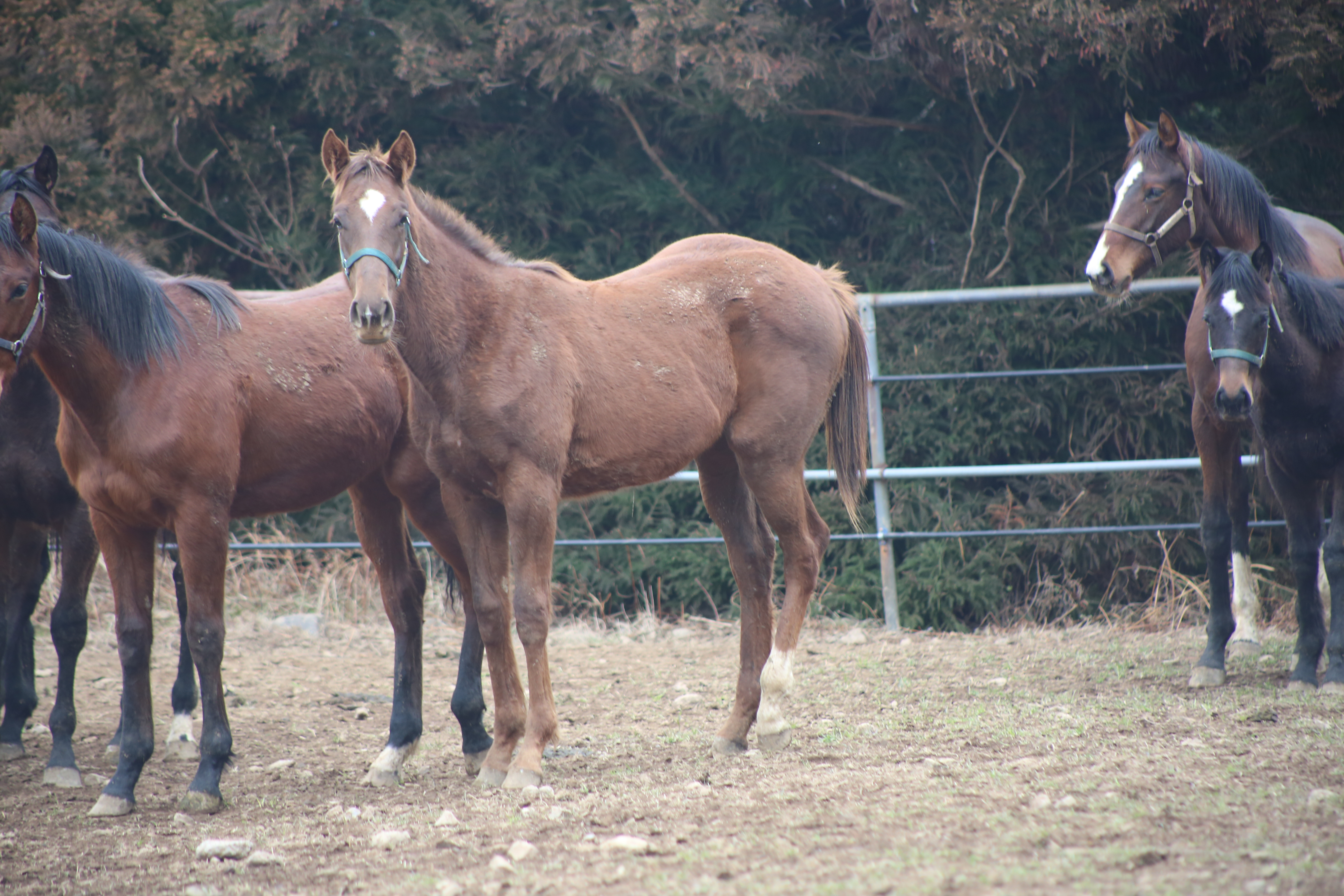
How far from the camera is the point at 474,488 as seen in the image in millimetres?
3643

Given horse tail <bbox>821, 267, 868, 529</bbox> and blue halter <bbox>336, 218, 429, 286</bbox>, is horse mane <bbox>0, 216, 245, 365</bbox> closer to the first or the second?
blue halter <bbox>336, 218, 429, 286</bbox>

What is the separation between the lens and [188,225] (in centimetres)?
815

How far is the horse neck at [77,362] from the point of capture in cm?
357

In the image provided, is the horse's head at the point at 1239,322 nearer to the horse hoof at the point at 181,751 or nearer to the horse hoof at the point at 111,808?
the horse hoof at the point at 111,808

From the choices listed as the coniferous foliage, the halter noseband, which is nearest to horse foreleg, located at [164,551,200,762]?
the halter noseband

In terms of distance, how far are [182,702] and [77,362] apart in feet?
6.00

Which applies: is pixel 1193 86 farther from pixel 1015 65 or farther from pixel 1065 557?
pixel 1065 557


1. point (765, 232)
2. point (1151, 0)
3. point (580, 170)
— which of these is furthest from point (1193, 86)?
point (580, 170)

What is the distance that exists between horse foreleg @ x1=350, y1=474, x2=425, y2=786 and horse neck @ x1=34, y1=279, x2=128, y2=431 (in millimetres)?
1056

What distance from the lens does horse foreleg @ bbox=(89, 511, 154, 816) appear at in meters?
3.64

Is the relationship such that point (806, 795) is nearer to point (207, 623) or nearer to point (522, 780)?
point (522, 780)

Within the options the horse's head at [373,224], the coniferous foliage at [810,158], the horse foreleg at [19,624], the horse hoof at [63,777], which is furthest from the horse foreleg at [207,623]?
the coniferous foliage at [810,158]

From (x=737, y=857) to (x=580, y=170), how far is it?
22.0 feet

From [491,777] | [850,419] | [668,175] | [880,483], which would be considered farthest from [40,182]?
[880,483]
